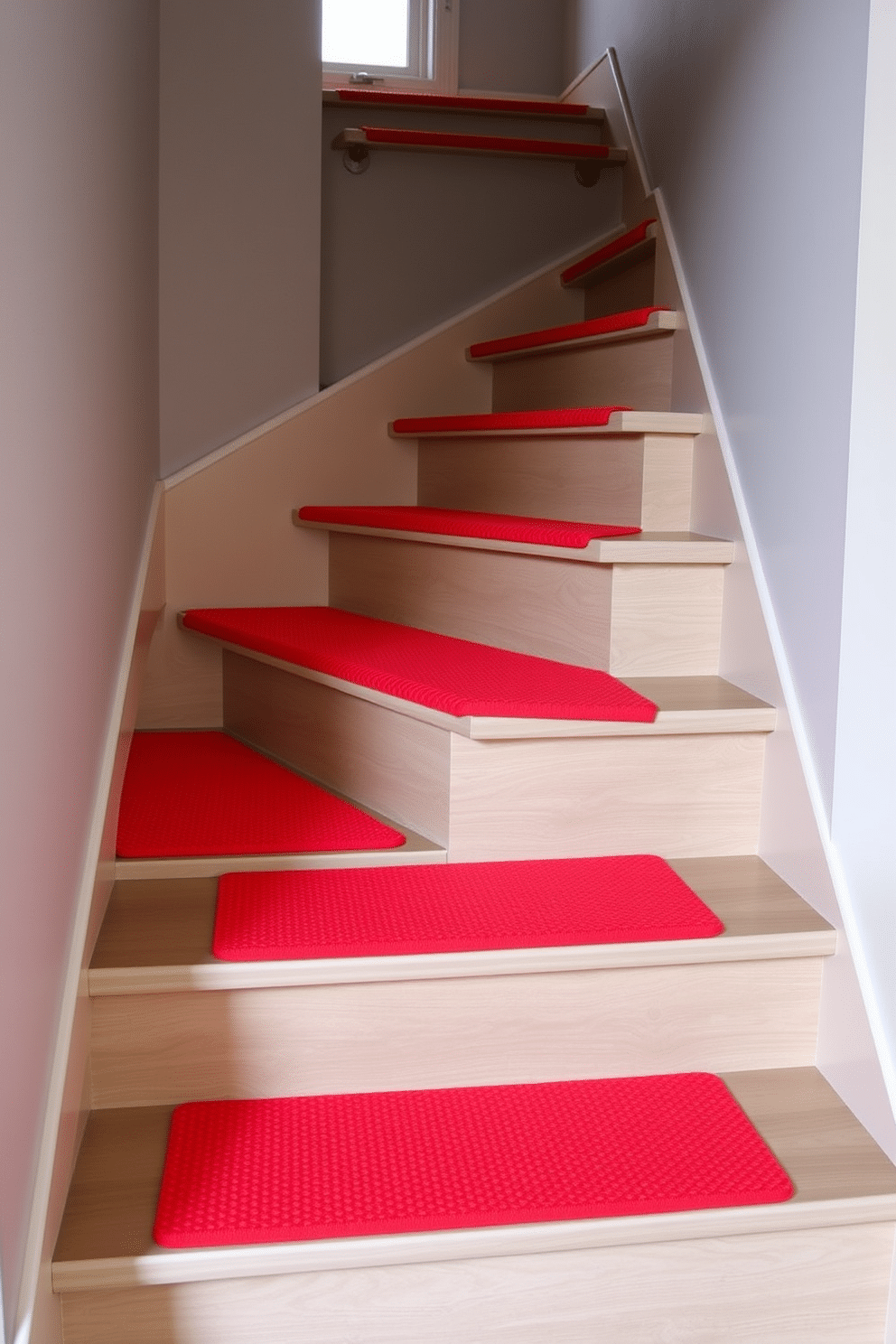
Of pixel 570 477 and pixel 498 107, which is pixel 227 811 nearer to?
pixel 570 477

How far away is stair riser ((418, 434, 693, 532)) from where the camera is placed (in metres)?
2.21

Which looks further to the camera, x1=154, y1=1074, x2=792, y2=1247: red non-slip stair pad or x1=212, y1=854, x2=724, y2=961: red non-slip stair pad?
x1=212, y1=854, x2=724, y2=961: red non-slip stair pad

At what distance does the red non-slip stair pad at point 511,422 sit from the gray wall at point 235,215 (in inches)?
10.4

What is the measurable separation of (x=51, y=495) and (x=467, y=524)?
1.13 m

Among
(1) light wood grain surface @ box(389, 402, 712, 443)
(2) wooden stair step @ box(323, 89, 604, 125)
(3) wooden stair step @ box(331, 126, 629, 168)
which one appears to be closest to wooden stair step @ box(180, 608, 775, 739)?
(1) light wood grain surface @ box(389, 402, 712, 443)

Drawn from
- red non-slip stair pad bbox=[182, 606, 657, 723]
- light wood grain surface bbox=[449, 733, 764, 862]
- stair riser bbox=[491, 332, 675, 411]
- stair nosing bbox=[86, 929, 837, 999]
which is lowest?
stair nosing bbox=[86, 929, 837, 999]

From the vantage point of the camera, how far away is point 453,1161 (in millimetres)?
1390

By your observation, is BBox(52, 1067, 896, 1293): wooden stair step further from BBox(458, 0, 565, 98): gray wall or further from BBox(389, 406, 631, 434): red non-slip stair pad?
BBox(458, 0, 565, 98): gray wall

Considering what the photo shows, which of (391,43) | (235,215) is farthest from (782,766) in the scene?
(391,43)

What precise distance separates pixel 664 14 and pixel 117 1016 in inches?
94.3

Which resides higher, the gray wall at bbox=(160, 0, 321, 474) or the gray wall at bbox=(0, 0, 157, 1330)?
the gray wall at bbox=(160, 0, 321, 474)

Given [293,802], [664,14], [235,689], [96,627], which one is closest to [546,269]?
[664,14]

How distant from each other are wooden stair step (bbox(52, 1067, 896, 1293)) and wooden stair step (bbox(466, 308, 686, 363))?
149 cm

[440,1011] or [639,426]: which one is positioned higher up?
[639,426]
